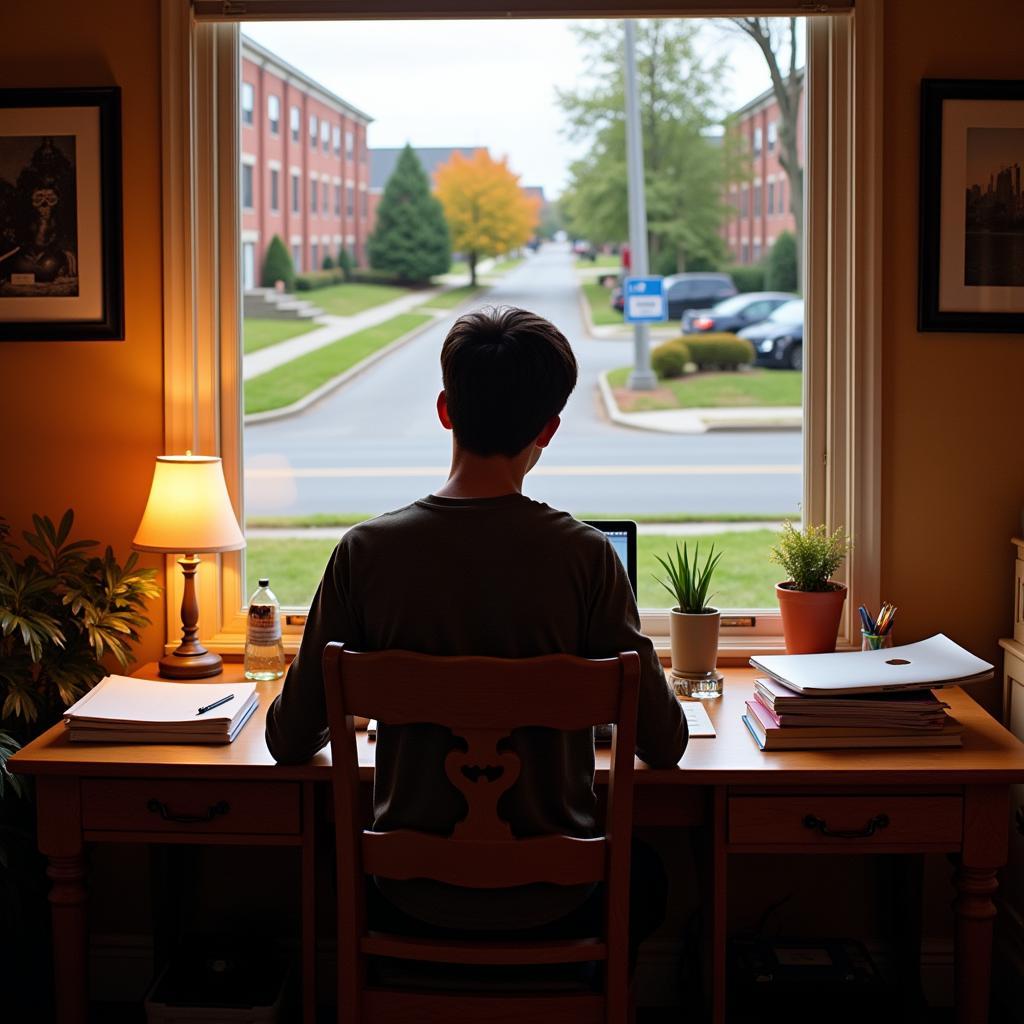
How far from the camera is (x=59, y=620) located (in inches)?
102

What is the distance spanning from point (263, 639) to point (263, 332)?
74 cm

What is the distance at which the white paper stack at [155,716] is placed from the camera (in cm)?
224

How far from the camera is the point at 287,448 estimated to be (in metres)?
2.98

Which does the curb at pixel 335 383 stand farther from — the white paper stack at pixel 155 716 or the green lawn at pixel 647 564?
the white paper stack at pixel 155 716

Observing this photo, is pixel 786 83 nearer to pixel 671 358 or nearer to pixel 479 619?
pixel 671 358

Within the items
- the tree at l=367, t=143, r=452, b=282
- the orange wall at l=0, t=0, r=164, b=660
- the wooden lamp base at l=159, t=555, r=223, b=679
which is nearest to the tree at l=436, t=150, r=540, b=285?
the tree at l=367, t=143, r=452, b=282

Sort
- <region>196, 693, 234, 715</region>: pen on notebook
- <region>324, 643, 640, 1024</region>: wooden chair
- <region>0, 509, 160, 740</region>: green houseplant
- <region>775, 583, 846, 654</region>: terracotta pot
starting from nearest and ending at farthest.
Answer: <region>324, 643, 640, 1024</region>: wooden chair, <region>196, 693, 234, 715</region>: pen on notebook, <region>0, 509, 160, 740</region>: green houseplant, <region>775, 583, 846, 654</region>: terracotta pot

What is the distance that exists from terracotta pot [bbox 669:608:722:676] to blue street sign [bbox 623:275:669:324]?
73 cm

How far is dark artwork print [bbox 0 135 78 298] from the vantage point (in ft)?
8.93

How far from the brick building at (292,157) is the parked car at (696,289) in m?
0.67

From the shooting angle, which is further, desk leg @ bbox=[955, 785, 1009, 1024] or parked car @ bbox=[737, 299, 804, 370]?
parked car @ bbox=[737, 299, 804, 370]

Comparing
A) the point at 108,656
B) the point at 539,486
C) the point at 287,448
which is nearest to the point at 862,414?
the point at 539,486

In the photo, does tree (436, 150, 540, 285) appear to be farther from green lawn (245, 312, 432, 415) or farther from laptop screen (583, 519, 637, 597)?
laptop screen (583, 519, 637, 597)

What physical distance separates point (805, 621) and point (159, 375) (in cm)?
145
